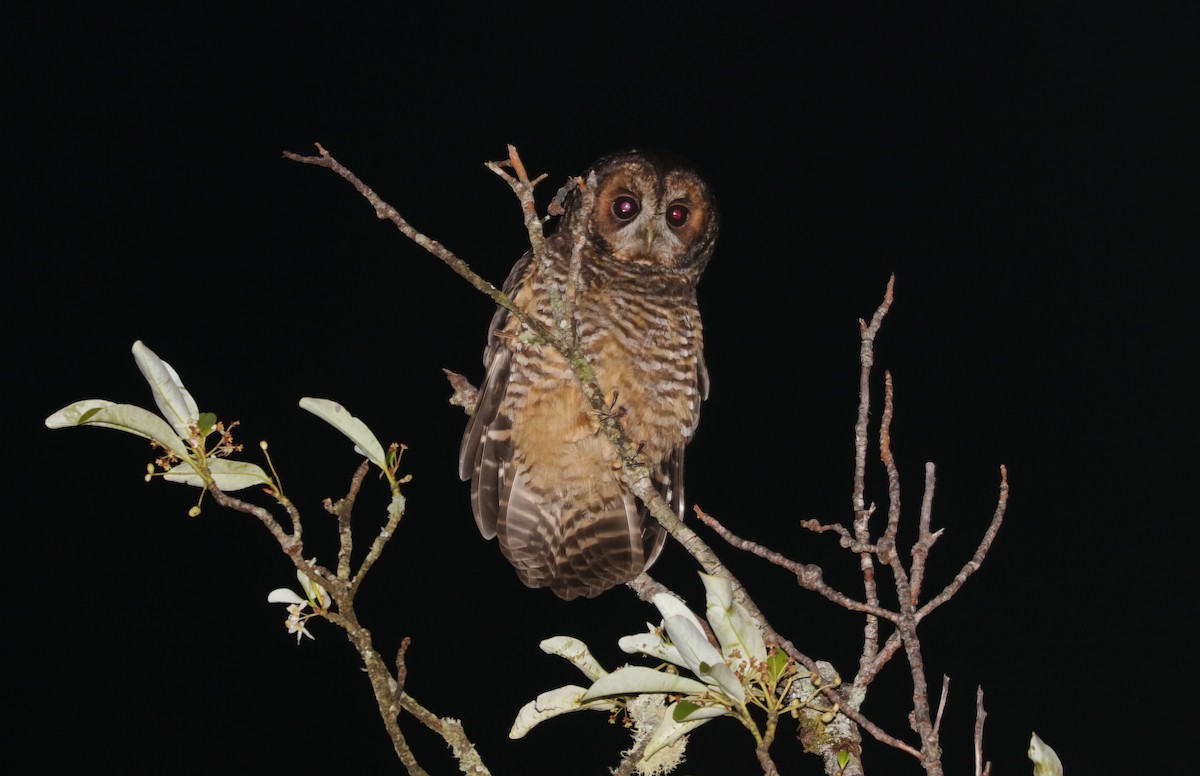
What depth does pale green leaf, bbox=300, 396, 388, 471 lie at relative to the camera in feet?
3.34

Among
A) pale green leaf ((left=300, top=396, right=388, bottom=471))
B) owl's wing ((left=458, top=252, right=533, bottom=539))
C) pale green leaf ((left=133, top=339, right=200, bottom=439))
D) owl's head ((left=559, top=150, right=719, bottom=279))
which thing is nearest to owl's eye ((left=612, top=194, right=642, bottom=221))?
owl's head ((left=559, top=150, right=719, bottom=279))

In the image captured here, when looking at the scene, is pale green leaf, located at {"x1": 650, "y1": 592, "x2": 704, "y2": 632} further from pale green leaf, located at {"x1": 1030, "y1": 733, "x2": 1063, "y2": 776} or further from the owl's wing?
the owl's wing

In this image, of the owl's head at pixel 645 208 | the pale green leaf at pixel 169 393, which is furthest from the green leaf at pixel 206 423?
the owl's head at pixel 645 208

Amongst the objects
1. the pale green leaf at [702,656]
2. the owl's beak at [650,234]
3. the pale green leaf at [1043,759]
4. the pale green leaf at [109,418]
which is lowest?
the pale green leaf at [1043,759]

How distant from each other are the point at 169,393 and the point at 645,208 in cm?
134

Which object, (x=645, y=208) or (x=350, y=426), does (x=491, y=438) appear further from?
(x=350, y=426)

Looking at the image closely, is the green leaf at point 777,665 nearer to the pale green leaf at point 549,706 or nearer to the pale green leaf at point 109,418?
the pale green leaf at point 549,706

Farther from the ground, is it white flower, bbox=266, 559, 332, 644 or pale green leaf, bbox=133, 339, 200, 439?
pale green leaf, bbox=133, 339, 200, 439

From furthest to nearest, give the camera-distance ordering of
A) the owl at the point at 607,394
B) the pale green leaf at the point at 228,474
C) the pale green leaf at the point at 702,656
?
the owl at the point at 607,394 < the pale green leaf at the point at 228,474 < the pale green leaf at the point at 702,656

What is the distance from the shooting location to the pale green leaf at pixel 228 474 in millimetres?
980

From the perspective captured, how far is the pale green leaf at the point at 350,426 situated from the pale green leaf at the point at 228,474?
0.29ft

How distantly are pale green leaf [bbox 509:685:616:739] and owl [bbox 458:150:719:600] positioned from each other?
99cm

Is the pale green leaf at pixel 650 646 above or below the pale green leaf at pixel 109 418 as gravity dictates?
below

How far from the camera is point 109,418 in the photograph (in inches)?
36.8
